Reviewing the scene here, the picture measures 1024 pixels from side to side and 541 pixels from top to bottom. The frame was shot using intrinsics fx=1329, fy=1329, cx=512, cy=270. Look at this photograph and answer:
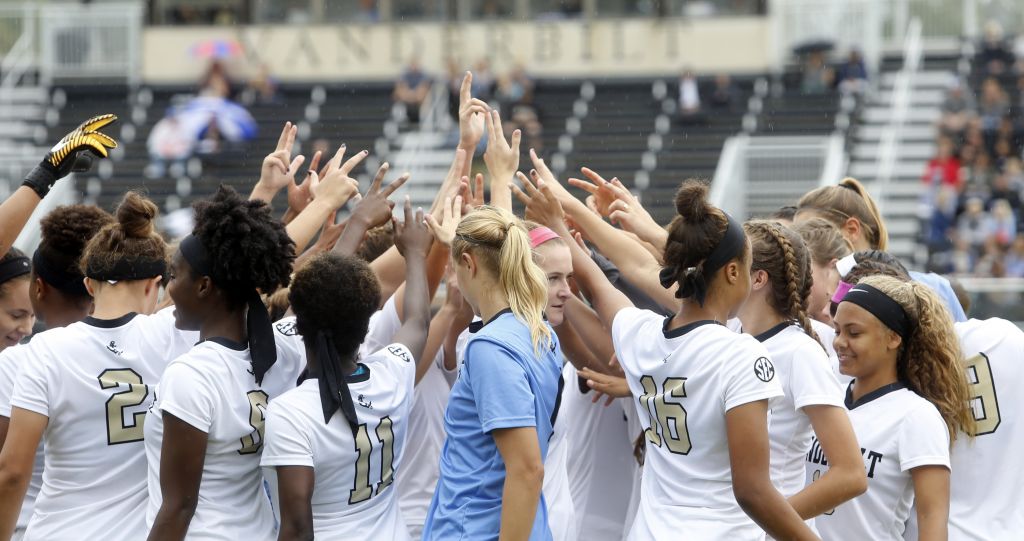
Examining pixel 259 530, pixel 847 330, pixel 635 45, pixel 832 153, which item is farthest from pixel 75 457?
pixel 635 45

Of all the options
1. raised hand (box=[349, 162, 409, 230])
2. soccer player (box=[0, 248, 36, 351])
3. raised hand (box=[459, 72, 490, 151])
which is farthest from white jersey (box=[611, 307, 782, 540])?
soccer player (box=[0, 248, 36, 351])

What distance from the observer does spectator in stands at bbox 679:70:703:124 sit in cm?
2175

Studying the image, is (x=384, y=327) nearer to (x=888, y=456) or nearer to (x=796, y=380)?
(x=796, y=380)

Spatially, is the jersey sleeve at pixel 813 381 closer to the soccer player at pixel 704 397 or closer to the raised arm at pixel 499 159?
the soccer player at pixel 704 397

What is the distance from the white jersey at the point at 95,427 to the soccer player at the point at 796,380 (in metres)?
2.01

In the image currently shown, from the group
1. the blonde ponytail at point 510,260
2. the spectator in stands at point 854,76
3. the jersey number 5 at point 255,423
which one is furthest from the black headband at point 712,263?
the spectator in stands at point 854,76

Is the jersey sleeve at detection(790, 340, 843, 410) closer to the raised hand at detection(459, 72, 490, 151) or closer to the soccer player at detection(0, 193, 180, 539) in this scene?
the raised hand at detection(459, 72, 490, 151)

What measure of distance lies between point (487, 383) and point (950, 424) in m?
1.70

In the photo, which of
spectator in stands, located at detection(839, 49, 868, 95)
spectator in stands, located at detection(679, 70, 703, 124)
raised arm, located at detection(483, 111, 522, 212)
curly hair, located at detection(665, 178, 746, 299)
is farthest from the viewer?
spectator in stands, located at detection(679, 70, 703, 124)

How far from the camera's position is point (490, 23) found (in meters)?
24.6

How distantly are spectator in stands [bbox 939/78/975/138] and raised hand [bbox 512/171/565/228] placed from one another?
15750 mm

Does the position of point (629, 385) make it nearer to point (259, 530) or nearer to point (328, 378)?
point (328, 378)

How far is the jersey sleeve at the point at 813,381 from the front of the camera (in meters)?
4.08

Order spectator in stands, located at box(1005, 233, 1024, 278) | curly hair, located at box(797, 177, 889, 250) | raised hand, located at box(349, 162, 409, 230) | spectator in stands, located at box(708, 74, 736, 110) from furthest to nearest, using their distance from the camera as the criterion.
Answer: spectator in stands, located at box(708, 74, 736, 110)
spectator in stands, located at box(1005, 233, 1024, 278)
curly hair, located at box(797, 177, 889, 250)
raised hand, located at box(349, 162, 409, 230)
